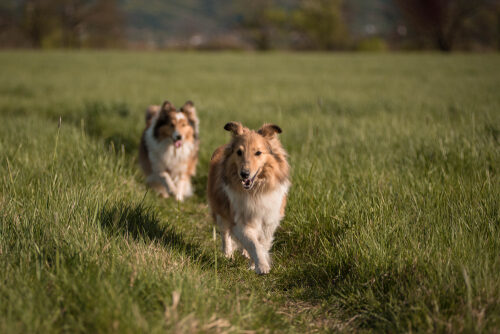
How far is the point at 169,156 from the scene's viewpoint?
5.80 m

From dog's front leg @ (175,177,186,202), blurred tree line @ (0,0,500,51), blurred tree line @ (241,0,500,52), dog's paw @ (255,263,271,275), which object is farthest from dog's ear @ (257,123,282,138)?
blurred tree line @ (0,0,500,51)

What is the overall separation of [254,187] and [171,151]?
2811mm

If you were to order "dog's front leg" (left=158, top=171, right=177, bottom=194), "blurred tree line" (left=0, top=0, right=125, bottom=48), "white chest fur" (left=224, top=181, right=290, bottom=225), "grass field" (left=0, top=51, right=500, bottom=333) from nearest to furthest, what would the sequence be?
1. "grass field" (left=0, top=51, right=500, bottom=333)
2. "white chest fur" (left=224, top=181, right=290, bottom=225)
3. "dog's front leg" (left=158, top=171, right=177, bottom=194)
4. "blurred tree line" (left=0, top=0, right=125, bottom=48)

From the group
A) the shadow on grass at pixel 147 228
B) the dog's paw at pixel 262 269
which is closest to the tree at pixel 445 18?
the shadow on grass at pixel 147 228

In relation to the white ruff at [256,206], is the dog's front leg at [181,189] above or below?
below

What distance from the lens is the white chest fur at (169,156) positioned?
19.0 ft

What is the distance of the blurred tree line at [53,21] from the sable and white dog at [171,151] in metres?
61.9

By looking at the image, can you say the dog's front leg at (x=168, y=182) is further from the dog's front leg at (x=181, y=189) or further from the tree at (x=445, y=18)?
the tree at (x=445, y=18)

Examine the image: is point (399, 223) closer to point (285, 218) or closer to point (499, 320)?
point (499, 320)

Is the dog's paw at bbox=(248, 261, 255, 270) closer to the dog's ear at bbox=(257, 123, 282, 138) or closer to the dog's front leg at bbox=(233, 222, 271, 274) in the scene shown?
the dog's front leg at bbox=(233, 222, 271, 274)

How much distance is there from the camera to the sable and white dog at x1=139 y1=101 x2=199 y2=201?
566 centimetres

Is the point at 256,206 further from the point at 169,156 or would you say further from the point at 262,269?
the point at 169,156

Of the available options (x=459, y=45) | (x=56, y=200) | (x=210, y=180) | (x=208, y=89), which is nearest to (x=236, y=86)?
(x=208, y=89)

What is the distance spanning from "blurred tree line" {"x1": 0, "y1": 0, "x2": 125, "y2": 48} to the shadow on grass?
211 feet
